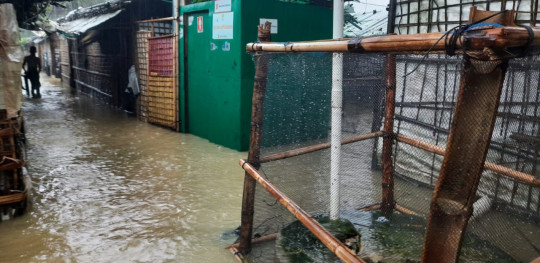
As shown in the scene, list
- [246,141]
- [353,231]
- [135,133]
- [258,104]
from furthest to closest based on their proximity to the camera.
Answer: [135,133]
[246,141]
[258,104]
[353,231]

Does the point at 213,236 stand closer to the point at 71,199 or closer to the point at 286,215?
the point at 286,215

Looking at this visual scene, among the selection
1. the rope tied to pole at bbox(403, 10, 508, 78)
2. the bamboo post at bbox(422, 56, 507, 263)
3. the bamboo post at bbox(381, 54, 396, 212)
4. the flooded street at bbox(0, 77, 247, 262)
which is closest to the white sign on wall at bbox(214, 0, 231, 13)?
the flooded street at bbox(0, 77, 247, 262)

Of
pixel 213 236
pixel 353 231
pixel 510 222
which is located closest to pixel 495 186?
pixel 510 222

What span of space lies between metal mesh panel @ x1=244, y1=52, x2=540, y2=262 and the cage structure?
0.02 m

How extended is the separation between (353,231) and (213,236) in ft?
5.94

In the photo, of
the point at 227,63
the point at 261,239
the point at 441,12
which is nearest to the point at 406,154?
the point at 441,12

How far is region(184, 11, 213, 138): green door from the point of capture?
9.34m

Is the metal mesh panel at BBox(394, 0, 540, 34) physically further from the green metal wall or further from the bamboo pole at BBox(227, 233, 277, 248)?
the bamboo pole at BBox(227, 233, 277, 248)

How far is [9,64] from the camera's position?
4.98 metres

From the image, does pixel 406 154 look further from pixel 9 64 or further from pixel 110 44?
pixel 110 44

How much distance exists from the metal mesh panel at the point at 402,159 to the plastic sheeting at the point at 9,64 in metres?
3.04

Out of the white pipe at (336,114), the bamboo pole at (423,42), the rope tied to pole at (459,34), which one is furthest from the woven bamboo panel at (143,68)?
the rope tied to pole at (459,34)

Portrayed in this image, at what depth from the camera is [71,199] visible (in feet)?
19.1

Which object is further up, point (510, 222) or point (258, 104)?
point (258, 104)
